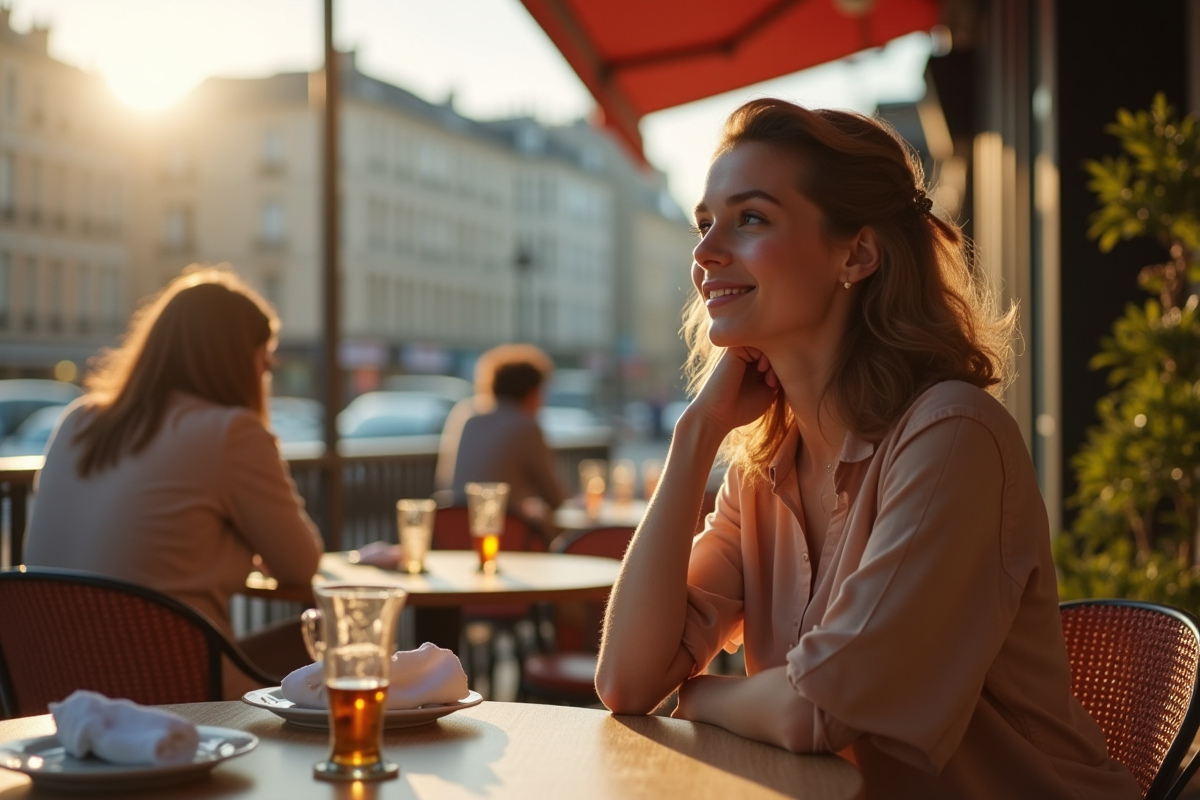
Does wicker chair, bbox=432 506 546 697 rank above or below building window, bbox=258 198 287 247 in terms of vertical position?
below

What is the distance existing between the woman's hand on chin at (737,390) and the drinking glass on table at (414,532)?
1344 mm

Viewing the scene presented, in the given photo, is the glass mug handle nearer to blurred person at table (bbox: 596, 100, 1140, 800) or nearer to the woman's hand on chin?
blurred person at table (bbox: 596, 100, 1140, 800)

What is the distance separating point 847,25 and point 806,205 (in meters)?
6.25

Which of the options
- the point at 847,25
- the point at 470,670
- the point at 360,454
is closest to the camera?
the point at 470,670

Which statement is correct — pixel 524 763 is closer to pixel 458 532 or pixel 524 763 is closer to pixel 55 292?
pixel 458 532

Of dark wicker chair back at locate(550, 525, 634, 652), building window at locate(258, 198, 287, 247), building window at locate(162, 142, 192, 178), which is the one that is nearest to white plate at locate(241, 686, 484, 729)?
dark wicker chair back at locate(550, 525, 634, 652)

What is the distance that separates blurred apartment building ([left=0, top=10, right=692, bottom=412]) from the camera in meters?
5.45

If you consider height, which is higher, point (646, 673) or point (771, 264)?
point (771, 264)

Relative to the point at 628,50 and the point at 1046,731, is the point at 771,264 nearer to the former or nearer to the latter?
the point at 1046,731

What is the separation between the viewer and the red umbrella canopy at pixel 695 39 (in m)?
5.88

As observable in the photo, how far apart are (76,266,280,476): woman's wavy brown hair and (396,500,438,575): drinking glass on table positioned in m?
0.41

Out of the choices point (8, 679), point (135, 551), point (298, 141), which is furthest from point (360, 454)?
point (298, 141)

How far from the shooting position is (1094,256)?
429cm

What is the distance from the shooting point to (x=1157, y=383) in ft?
9.70
